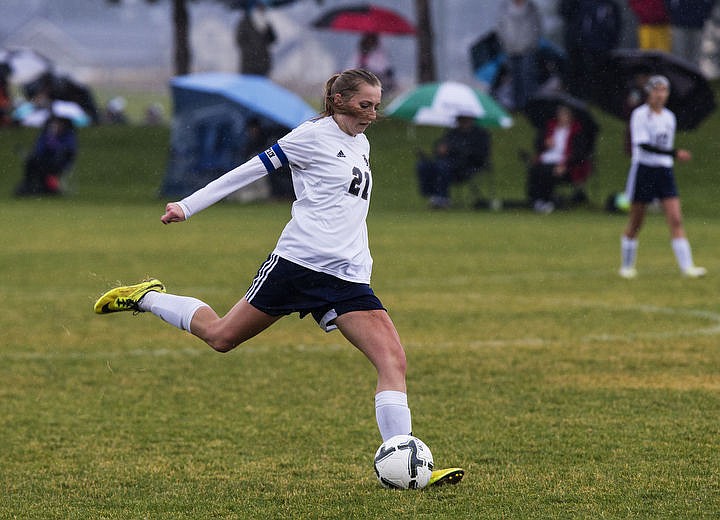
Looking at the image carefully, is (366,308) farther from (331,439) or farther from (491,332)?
(491,332)

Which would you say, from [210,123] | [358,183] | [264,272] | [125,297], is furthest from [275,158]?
[210,123]

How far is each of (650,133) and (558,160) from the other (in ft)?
33.9

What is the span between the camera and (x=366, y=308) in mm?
5730

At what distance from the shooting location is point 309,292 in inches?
226

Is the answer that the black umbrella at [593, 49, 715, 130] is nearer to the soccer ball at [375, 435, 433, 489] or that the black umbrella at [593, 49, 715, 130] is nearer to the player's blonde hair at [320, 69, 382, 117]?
the player's blonde hair at [320, 69, 382, 117]

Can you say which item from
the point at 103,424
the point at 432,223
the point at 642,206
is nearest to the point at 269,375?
the point at 103,424

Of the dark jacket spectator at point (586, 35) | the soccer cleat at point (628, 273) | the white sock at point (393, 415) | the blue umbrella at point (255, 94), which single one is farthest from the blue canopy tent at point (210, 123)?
the white sock at point (393, 415)

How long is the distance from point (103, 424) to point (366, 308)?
2.06m

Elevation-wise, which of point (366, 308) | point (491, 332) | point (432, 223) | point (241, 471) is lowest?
point (432, 223)

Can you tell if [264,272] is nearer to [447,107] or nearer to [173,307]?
[173,307]

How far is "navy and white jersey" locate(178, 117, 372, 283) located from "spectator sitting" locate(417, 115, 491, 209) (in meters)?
19.5

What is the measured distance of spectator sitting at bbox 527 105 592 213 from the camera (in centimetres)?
2444

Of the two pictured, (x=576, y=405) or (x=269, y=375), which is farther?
(x=269, y=375)

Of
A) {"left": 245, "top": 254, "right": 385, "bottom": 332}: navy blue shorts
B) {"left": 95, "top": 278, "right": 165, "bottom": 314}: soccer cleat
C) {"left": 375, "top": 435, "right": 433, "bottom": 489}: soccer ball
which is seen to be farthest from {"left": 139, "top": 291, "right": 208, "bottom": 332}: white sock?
{"left": 375, "top": 435, "right": 433, "bottom": 489}: soccer ball
